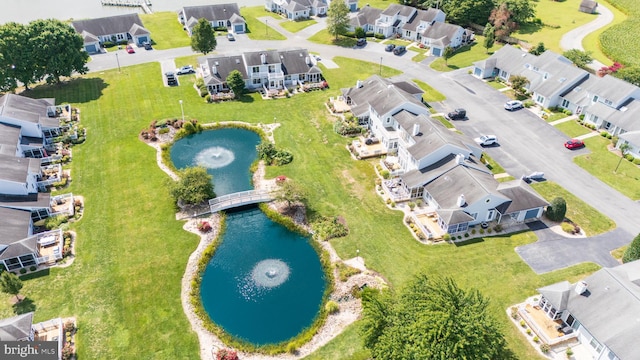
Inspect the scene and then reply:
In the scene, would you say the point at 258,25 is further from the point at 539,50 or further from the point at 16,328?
the point at 16,328

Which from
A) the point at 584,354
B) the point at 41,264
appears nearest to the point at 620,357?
the point at 584,354

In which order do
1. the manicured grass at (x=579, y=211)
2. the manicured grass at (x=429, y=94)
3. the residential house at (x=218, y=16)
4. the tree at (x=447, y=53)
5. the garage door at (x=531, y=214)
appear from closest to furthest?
the manicured grass at (x=579, y=211) < the garage door at (x=531, y=214) < the manicured grass at (x=429, y=94) < the tree at (x=447, y=53) < the residential house at (x=218, y=16)

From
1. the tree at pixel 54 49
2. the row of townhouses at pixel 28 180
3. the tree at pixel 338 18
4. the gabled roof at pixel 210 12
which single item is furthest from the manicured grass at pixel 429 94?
the tree at pixel 54 49

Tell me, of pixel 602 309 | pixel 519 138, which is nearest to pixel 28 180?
pixel 602 309

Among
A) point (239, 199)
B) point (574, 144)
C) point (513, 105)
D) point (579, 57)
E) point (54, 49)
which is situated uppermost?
point (54, 49)

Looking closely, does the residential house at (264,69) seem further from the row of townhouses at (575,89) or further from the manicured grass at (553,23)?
the manicured grass at (553,23)

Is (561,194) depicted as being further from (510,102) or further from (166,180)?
(166,180)

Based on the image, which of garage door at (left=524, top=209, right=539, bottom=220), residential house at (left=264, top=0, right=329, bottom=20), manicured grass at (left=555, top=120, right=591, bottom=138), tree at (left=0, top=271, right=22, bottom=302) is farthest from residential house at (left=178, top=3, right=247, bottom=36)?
garage door at (left=524, top=209, right=539, bottom=220)
